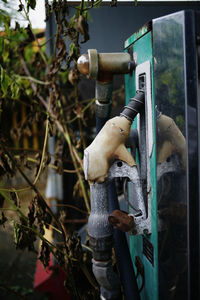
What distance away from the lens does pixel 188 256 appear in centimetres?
90

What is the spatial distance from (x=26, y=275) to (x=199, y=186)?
234cm

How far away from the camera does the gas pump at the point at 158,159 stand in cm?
86

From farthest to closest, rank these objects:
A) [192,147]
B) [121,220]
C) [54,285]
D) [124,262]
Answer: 1. [54,285]
2. [124,262]
3. [121,220]
4. [192,147]

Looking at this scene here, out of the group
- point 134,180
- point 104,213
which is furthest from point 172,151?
point 104,213

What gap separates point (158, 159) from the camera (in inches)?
37.3

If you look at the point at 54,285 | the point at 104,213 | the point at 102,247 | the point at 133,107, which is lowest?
the point at 54,285

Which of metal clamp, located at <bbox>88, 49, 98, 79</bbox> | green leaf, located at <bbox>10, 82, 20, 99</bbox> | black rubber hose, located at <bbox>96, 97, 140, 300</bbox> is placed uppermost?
metal clamp, located at <bbox>88, 49, 98, 79</bbox>

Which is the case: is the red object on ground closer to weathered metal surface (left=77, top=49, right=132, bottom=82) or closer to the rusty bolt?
the rusty bolt

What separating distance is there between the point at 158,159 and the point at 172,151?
54 mm

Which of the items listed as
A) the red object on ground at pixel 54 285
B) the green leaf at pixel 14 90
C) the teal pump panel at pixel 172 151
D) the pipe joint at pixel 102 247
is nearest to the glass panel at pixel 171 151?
the teal pump panel at pixel 172 151

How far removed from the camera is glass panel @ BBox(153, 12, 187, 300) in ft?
2.85

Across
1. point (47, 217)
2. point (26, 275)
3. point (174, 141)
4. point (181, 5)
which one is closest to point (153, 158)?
point (174, 141)

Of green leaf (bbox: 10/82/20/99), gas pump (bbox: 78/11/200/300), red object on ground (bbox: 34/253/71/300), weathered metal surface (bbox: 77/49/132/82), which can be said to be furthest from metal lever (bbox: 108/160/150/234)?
red object on ground (bbox: 34/253/71/300)

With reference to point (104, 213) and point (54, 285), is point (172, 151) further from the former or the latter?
point (54, 285)
